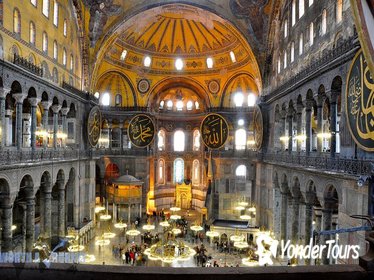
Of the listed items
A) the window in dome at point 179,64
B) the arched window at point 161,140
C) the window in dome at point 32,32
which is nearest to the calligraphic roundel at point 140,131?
the window in dome at point 32,32

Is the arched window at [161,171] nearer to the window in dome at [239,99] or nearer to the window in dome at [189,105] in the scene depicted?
the window in dome at [189,105]

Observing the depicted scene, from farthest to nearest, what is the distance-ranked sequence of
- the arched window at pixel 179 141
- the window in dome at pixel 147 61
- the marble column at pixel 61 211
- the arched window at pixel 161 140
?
the arched window at pixel 179 141 < the arched window at pixel 161 140 < the window in dome at pixel 147 61 < the marble column at pixel 61 211

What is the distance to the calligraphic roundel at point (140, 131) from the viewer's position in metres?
19.4

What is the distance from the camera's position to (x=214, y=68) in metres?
26.5

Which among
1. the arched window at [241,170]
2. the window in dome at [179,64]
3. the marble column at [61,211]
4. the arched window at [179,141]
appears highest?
the window in dome at [179,64]

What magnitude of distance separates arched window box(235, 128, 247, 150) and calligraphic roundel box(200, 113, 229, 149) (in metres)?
7.97

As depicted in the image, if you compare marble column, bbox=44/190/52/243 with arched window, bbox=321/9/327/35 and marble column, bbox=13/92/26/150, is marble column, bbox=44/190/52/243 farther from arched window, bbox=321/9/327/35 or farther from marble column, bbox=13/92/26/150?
arched window, bbox=321/9/327/35

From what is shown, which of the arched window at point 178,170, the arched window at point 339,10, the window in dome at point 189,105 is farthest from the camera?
the arched window at point 178,170

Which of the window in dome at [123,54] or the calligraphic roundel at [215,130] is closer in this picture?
the calligraphic roundel at [215,130]

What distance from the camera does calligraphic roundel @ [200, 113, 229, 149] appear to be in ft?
60.9

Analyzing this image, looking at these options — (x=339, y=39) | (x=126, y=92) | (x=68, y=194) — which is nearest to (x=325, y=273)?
(x=339, y=39)

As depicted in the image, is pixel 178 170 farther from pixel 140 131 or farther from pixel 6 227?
pixel 6 227

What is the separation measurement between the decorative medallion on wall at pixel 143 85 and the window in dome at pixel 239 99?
6803 mm

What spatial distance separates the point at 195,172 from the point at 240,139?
235 inches
